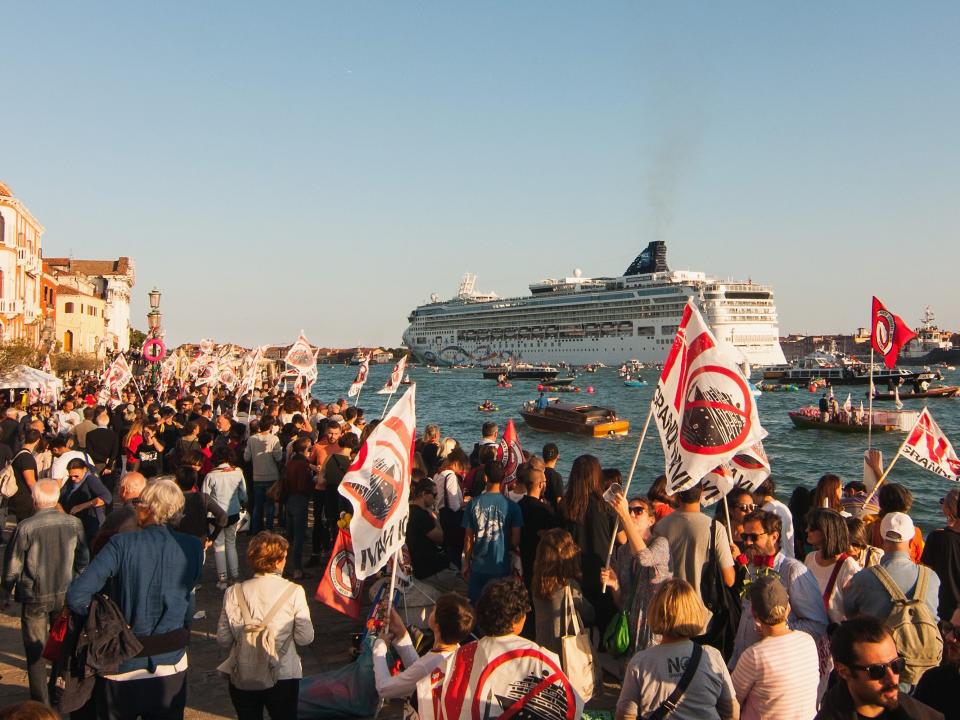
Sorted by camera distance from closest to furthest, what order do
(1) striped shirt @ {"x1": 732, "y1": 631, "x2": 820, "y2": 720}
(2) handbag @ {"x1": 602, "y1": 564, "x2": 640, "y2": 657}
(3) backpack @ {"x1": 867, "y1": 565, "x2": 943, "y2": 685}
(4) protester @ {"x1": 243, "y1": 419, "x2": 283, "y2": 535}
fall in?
(1) striped shirt @ {"x1": 732, "y1": 631, "x2": 820, "y2": 720} < (3) backpack @ {"x1": 867, "y1": 565, "x2": 943, "y2": 685} < (2) handbag @ {"x1": 602, "y1": 564, "x2": 640, "y2": 657} < (4) protester @ {"x1": 243, "y1": 419, "x2": 283, "y2": 535}

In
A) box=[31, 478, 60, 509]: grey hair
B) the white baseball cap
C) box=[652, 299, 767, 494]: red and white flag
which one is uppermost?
box=[652, 299, 767, 494]: red and white flag

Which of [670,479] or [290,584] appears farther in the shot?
[670,479]

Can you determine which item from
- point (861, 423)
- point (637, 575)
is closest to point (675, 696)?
point (637, 575)

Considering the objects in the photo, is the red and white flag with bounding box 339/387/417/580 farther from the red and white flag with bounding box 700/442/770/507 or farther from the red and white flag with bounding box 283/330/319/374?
the red and white flag with bounding box 283/330/319/374

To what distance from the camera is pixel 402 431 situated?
4.88 meters

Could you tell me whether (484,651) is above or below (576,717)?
above

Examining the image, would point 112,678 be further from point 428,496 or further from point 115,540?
point 428,496

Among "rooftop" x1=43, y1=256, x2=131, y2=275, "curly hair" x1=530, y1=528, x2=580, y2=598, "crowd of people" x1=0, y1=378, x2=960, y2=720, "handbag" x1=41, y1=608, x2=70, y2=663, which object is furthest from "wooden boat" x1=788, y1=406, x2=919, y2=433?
"rooftop" x1=43, y1=256, x2=131, y2=275

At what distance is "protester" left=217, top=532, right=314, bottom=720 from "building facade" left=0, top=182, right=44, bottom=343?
31546 mm

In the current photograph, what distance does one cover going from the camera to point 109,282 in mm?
68938

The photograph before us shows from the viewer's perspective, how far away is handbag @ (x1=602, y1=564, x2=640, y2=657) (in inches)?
201

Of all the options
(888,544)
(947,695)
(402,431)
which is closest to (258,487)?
(402,431)

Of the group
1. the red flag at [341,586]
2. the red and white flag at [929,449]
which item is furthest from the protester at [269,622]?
the red and white flag at [929,449]

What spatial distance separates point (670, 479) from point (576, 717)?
241 cm
